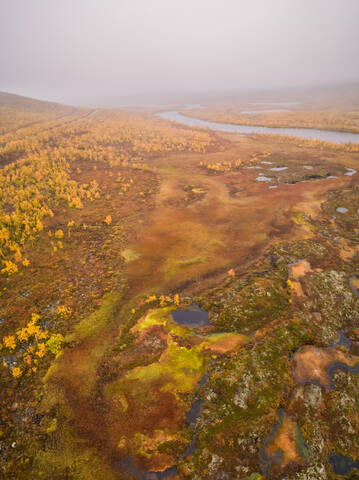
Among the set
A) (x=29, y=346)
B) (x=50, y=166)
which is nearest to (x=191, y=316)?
(x=29, y=346)

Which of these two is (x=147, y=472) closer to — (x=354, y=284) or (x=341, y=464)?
(x=341, y=464)

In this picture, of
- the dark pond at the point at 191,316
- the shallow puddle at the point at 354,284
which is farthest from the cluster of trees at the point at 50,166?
the shallow puddle at the point at 354,284

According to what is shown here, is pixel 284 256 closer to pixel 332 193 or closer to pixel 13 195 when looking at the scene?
pixel 332 193

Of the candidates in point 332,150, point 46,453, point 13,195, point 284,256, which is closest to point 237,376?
point 46,453

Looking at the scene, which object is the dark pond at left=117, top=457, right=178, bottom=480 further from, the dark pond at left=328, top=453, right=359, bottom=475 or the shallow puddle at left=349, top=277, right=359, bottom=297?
the shallow puddle at left=349, top=277, right=359, bottom=297

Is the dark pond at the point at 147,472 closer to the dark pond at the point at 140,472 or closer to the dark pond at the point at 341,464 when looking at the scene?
the dark pond at the point at 140,472
